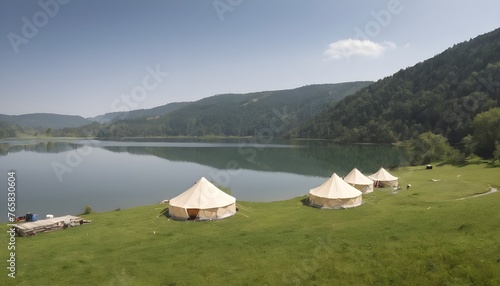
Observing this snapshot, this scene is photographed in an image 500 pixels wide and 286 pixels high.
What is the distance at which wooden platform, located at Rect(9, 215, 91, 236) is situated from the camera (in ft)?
70.7

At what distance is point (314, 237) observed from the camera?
1852cm

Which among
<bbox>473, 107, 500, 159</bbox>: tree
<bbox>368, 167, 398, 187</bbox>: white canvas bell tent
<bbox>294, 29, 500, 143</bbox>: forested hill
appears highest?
<bbox>294, 29, 500, 143</bbox>: forested hill

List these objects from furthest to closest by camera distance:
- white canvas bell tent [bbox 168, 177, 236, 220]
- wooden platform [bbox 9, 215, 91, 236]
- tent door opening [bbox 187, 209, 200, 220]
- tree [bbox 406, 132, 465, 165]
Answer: tree [bbox 406, 132, 465, 165] < tent door opening [bbox 187, 209, 200, 220] < white canvas bell tent [bbox 168, 177, 236, 220] < wooden platform [bbox 9, 215, 91, 236]

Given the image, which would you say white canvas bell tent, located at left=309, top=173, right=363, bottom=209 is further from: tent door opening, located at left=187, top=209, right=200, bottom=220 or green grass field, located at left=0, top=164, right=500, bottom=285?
tent door opening, located at left=187, top=209, right=200, bottom=220

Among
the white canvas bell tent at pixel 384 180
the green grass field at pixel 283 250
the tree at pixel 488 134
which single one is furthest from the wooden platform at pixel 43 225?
the tree at pixel 488 134

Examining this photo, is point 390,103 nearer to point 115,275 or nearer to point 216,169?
point 216,169

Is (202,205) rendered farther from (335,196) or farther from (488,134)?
(488,134)

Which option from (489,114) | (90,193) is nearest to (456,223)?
(90,193)

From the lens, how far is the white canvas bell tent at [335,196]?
92.7ft

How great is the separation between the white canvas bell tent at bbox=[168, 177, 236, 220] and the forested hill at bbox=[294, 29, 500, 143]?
105 meters

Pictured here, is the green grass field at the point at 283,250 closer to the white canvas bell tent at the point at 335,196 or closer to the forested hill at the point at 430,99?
the white canvas bell tent at the point at 335,196

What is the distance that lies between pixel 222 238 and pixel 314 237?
18.1 feet

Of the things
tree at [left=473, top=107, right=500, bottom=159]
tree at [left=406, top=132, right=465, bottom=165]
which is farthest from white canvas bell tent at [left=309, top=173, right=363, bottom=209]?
tree at [left=473, top=107, right=500, bottom=159]

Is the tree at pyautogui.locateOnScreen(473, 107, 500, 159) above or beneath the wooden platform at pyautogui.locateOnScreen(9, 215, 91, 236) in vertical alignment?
above
